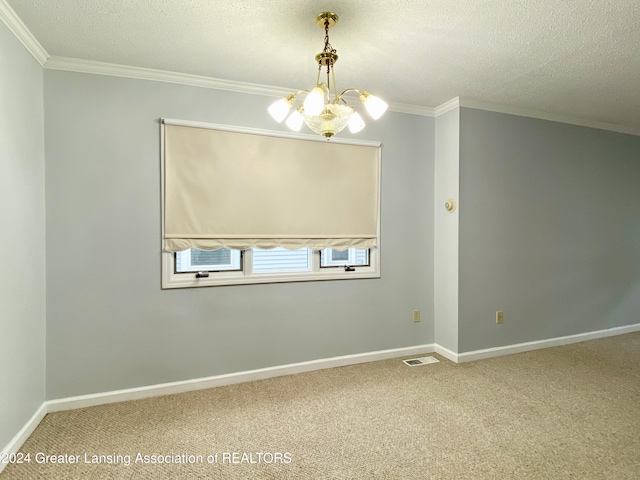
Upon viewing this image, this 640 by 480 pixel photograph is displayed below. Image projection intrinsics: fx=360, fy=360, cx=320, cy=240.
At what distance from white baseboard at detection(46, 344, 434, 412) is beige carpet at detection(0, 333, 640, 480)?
71 millimetres

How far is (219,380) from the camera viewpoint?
2.92 meters

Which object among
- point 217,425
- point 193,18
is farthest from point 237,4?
point 217,425

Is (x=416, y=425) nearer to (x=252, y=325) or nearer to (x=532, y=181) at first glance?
(x=252, y=325)

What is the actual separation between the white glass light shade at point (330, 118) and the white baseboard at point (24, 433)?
7.96 feet

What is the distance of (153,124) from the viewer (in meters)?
2.72

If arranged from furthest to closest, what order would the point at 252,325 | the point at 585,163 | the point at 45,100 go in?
the point at 585,163
the point at 252,325
the point at 45,100

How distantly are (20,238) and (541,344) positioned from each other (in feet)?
15.1

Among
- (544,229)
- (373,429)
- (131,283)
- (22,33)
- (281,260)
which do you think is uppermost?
(22,33)

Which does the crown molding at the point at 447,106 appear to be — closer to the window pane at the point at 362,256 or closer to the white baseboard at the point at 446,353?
the window pane at the point at 362,256

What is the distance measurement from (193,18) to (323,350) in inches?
105

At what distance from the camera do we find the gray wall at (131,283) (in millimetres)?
2527

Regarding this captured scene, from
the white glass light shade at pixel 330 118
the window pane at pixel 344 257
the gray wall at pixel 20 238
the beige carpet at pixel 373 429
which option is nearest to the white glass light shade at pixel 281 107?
the white glass light shade at pixel 330 118

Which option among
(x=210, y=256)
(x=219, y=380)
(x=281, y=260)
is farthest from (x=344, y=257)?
(x=219, y=380)

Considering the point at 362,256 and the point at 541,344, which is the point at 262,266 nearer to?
the point at 362,256
